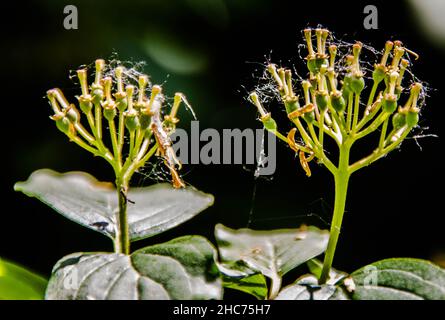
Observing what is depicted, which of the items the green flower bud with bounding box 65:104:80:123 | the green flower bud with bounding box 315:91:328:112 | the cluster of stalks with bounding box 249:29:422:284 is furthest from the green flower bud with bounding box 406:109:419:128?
the green flower bud with bounding box 65:104:80:123

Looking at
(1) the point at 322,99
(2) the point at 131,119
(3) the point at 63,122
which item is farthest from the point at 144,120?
(1) the point at 322,99

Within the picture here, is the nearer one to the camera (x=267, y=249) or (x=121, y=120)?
(x=121, y=120)

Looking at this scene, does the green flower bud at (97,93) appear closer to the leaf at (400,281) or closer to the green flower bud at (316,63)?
the green flower bud at (316,63)

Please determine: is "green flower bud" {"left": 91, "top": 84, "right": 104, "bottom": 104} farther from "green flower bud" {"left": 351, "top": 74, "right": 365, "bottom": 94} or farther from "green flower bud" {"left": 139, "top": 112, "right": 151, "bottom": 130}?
"green flower bud" {"left": 351, "top": 74, "right": 365, "bottom": 94}

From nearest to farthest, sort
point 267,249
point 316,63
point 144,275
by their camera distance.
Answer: point 144,275 → point 316,63 → point 267,249

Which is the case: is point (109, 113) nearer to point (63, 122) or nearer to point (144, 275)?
point (63, 122)
